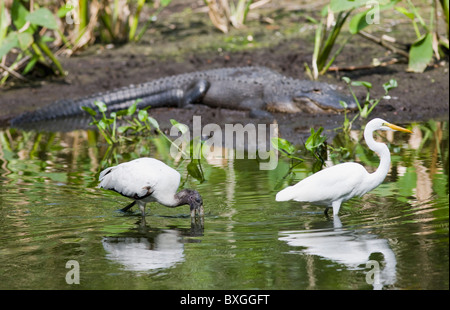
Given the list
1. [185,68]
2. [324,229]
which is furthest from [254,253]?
[185,68]

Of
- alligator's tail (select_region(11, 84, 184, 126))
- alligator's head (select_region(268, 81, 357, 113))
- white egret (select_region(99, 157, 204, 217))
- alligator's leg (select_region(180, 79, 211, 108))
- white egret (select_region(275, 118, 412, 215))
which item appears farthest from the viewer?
alligator's leg (select_region(180, 79, 211, 108))

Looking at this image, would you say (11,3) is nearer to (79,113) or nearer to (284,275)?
(79,113)

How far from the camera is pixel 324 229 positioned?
16.6 feet

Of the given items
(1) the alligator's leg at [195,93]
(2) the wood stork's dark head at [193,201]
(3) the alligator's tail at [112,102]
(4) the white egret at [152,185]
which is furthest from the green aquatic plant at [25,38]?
(2) the wood stork's dark head at [193,201]

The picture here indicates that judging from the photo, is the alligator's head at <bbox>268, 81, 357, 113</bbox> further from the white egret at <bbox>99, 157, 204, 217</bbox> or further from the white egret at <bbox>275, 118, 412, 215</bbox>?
the white egret at <bbox>99, 157, 204, 217</bbox>

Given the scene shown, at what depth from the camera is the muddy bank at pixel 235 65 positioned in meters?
10.3

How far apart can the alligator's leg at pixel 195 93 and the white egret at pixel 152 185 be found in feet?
19.2

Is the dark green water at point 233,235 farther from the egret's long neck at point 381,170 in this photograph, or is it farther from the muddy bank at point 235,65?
the muddy bank at point 235,65

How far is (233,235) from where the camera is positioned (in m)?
4.95

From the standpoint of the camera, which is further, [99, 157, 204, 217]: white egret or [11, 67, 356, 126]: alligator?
[11, 67, 356, 126]: alligator

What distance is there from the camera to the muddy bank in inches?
405

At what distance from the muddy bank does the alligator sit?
254mm

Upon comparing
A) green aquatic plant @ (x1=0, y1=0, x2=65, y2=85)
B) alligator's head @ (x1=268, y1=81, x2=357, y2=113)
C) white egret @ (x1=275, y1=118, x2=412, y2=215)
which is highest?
green aquatic plant @ (x1=0, y1=0, x2=65, y2=85)

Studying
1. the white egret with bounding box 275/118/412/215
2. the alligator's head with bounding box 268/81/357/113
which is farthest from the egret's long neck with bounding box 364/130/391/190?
the alligator's head with bounding box 268/81/357/113
